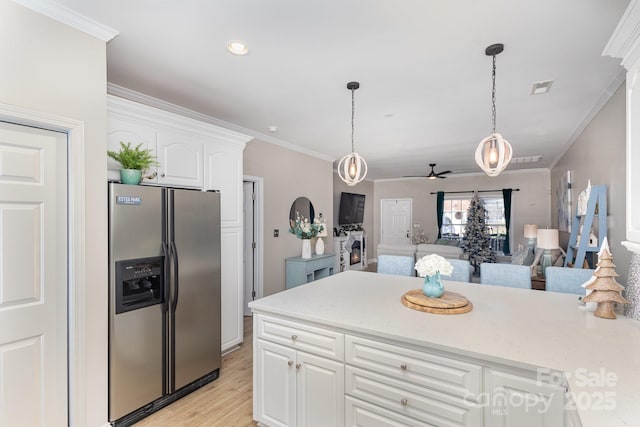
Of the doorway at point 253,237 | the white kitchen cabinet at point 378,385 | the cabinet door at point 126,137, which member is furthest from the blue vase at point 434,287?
the doorway at point 253,237

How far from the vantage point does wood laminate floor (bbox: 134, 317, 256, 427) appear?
7.29 ft

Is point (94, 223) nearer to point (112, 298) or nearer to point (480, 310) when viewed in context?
point (112, 298)

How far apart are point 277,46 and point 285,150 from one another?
9.07ft

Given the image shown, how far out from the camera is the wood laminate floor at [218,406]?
2.22 metres

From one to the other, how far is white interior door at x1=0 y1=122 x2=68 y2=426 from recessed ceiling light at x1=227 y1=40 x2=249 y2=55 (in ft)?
3.96

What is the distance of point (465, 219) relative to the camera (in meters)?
8.54

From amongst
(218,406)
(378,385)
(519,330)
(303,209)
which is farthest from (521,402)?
(303,209)

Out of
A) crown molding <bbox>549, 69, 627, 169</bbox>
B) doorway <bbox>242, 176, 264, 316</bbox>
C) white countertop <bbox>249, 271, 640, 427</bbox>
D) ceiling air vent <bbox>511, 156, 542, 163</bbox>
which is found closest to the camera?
white countertop <bbox>249, 271, 640, 427</bbox>

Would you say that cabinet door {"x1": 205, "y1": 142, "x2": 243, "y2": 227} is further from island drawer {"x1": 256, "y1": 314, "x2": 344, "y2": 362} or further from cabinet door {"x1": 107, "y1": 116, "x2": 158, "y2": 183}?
island drawer {"x1": 256, "y1": 314, "x2": 344, "y2": 362}

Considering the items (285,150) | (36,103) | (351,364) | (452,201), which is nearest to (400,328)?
(351,364)

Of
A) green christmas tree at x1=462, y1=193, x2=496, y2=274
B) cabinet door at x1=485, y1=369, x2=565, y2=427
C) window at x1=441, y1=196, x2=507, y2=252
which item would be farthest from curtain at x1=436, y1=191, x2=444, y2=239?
cabinet door at x1=485, y1=369, x2=565, y2=427

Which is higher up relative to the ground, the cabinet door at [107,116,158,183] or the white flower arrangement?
the cabinet door at [107,116,158,183]

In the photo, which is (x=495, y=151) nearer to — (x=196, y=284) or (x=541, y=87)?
(x=541, y=87)

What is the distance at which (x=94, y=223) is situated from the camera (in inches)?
76.8
